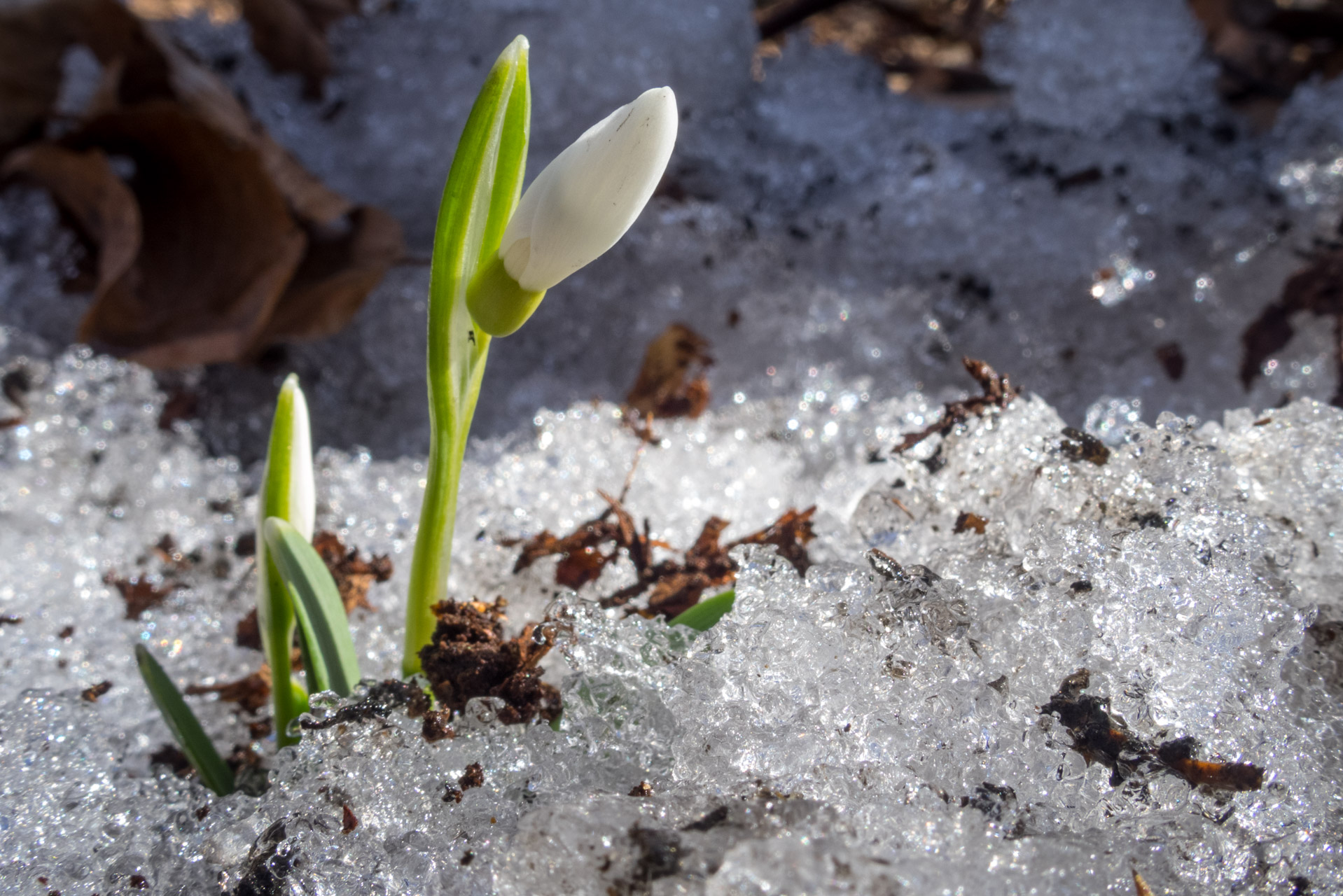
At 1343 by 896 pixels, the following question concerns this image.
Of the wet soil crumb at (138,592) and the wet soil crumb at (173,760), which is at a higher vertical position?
the wet soil crumb at (138,592)

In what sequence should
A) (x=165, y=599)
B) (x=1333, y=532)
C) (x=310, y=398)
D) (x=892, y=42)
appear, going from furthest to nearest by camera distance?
(x=892, y=42) < (x=310, y=398) < (x=165, y=599) < (x=1333, y=532)

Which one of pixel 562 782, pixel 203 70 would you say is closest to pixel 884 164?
pixel 203 70

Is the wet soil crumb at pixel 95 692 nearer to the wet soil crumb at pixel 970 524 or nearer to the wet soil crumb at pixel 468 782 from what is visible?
the wet soil crumb at pixel 468 782

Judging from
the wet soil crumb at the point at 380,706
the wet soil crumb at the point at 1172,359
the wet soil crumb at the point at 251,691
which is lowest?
the wet soil crumb at the point at 251,691

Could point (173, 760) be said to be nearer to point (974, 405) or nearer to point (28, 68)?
point (974, 405)

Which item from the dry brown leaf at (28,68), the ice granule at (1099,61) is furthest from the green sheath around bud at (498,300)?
the ice granule at (1099,61)

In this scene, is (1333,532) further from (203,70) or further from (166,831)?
(203,70)

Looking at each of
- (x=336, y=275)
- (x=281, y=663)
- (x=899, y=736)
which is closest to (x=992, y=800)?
(x=899, y=736)
